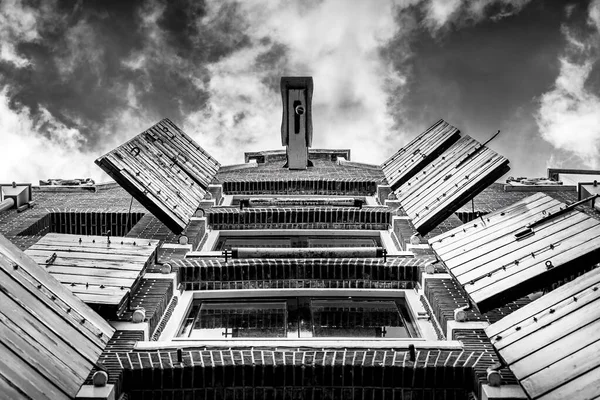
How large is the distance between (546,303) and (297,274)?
402 centimetres

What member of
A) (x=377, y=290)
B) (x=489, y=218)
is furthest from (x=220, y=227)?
(x=489, y=218)

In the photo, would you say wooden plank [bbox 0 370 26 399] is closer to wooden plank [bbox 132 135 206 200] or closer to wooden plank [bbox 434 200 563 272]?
wooden plank [bbox 434 200 563 272]

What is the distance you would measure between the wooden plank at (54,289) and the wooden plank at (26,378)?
1399 mm

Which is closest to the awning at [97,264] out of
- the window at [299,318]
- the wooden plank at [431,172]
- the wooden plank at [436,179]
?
the window at [299,318]

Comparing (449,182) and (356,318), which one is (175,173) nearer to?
(449,182)

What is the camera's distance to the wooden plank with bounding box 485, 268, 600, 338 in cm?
706

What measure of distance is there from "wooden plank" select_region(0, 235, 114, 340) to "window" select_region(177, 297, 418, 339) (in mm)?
1562

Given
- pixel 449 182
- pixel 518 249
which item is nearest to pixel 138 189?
pixel 449 182

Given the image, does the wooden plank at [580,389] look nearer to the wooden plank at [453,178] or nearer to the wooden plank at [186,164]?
the wooden plank at [453,178]

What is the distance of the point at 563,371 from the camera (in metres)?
5.88

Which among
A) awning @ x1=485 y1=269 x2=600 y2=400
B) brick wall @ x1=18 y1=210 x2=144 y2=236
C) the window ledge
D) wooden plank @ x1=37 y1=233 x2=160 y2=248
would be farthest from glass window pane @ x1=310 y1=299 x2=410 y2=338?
brick wall @ x1=18 y1=210 x2=144 y2=236

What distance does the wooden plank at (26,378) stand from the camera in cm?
531

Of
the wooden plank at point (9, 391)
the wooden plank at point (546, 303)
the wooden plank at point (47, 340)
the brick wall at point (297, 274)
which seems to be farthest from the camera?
the brick wall at point (297, 274)

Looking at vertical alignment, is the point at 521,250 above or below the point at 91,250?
below
